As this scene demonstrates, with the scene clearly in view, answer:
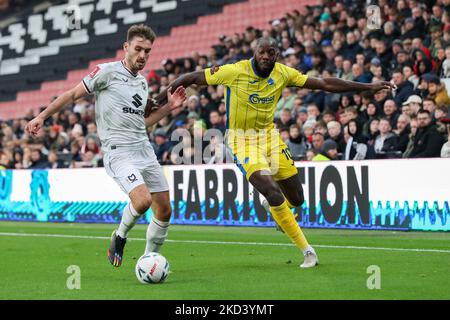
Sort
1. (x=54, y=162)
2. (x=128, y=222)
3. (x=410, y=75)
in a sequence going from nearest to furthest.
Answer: (x=128, y=222) → (x=410, y=75) → (x=54, y=162)

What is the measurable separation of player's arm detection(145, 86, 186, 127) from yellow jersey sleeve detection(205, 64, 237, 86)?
32.3 inches

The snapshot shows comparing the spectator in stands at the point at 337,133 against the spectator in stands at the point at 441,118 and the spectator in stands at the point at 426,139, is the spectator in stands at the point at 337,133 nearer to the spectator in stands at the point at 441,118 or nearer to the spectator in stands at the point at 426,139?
the spectator in stands at the point at 426,139

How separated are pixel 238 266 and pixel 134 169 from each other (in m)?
1.84

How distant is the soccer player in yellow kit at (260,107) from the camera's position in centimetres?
1074

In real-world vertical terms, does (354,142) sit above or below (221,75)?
below

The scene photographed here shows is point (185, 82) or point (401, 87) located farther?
point (401, 87)

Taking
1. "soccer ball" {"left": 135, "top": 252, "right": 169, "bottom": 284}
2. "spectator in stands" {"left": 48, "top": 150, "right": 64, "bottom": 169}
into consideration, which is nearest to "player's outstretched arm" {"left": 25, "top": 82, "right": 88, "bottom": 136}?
"soccer ball" {"left": 135, "top": 252, "right": 169, "bottom": 284}

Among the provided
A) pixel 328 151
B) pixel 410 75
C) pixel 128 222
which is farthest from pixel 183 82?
pixel 410 75

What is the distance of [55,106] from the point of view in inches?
372

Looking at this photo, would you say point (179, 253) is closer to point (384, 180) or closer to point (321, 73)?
point (384, 180)

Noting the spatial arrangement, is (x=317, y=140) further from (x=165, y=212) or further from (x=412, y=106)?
(x=165, y=212)

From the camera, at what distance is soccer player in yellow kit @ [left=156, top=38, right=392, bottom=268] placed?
10.7 metres

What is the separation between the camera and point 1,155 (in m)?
25.0

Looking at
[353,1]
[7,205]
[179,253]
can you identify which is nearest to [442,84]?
[353,1]
